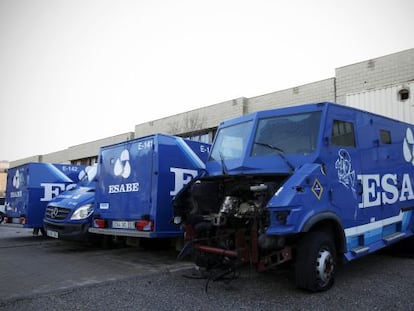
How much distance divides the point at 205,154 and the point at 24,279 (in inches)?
163

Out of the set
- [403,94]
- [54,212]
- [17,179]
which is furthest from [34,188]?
[403,94]

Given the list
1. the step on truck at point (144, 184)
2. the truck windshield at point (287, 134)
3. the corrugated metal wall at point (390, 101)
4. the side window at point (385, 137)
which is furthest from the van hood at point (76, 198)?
the corrugated metal wall at point (390, 101)

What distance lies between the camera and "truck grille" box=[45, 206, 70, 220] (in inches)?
340

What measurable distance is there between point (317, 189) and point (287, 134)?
107cm

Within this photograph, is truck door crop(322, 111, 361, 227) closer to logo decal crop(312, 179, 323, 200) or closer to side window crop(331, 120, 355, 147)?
side window crop(331, 120, 355, 147)

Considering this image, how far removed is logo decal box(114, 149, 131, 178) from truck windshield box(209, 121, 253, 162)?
2043mm

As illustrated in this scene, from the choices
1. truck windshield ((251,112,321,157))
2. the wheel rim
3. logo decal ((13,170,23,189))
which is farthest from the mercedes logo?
the wheel rim

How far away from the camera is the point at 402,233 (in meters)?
6.64

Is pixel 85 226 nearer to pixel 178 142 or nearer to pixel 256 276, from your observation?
pixel 178 142

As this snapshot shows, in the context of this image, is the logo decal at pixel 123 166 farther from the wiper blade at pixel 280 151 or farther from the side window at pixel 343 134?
the side window at pixel 343 134

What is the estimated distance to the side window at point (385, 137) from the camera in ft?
20.7

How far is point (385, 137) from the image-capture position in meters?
6.41

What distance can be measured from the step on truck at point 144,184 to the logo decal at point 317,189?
3.03 m

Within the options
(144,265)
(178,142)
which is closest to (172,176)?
(178,142)
